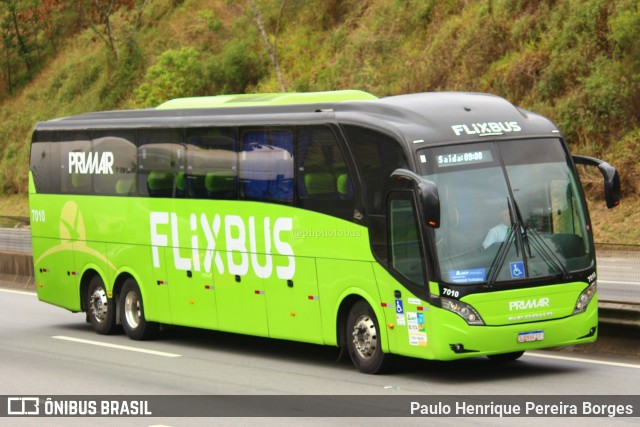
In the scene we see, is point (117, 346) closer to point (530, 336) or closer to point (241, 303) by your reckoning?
point (241, 303)

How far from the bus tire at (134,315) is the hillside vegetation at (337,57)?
14014mm

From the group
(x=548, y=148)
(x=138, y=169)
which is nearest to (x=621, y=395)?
(x=548, y=148)

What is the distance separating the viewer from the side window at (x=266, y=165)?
16.2 meters

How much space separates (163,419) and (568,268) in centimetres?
503

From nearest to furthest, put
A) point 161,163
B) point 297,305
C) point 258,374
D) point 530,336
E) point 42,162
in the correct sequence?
1. point 530,336
2. point 258,374
3. point 297,305
4. point 161,163
5. point 42,162

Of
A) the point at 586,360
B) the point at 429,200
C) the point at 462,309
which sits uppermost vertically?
the point at 429,200

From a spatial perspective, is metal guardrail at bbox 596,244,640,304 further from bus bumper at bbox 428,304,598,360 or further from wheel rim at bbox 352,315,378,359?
wheel rim at bbox 352,315,378,359

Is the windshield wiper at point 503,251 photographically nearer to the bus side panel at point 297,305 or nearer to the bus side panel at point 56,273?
the bus side panel at point 297,305

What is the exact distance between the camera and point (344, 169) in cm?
1525

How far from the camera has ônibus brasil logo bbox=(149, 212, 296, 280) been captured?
16.4 metres

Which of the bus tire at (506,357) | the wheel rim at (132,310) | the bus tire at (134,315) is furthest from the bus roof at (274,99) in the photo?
the bus tire at (506,357)

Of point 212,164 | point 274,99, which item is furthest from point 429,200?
point 212,164

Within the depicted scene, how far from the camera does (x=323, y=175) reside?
→ 51.2 ft

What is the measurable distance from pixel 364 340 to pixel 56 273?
27.4 feet
